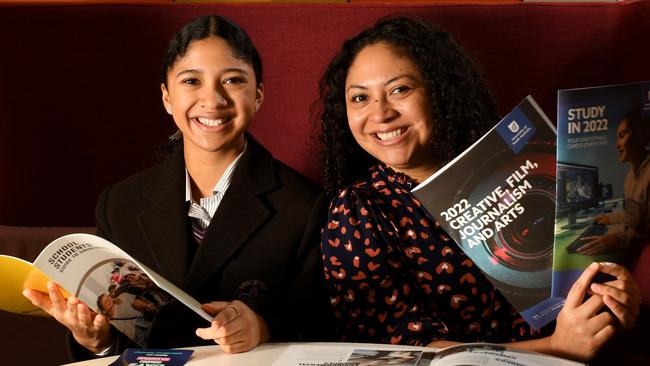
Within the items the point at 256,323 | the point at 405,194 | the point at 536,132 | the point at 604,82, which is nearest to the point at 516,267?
the point at 536,132

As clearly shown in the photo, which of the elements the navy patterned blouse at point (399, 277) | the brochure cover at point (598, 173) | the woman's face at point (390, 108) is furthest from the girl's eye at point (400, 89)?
the brochure cover at point (598, 173)

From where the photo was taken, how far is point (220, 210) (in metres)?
1.53

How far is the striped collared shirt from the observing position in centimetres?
158

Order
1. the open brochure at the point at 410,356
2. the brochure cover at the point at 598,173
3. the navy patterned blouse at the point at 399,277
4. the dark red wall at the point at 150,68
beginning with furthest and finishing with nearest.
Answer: the dark red wall at the point at 150,68
the navy patterned blouse at the point at 399,277
the brochure cover at the point at 598,173
the open brochure at the point at 410,356

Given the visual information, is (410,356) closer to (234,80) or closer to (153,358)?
(153,358)

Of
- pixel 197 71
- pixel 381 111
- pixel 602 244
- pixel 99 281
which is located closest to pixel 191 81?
pixel 197 71

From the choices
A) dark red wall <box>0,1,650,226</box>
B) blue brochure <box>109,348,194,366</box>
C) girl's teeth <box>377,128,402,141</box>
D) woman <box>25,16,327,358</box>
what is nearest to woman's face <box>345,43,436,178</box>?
girl's teeth <box>377,128,402,141</box>

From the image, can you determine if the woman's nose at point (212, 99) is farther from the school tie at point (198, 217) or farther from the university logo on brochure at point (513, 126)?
the university logo on brochure at point (513, 126)

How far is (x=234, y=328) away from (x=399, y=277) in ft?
1.28

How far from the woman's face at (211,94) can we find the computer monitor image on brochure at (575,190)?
2.03 ft

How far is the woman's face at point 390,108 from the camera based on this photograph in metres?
1.50

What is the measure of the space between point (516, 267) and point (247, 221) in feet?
1.68

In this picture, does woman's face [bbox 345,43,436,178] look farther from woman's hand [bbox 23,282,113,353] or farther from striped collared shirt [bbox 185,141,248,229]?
woman's hand [bbox 23,282,113,353]

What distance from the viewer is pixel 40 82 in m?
1.96
